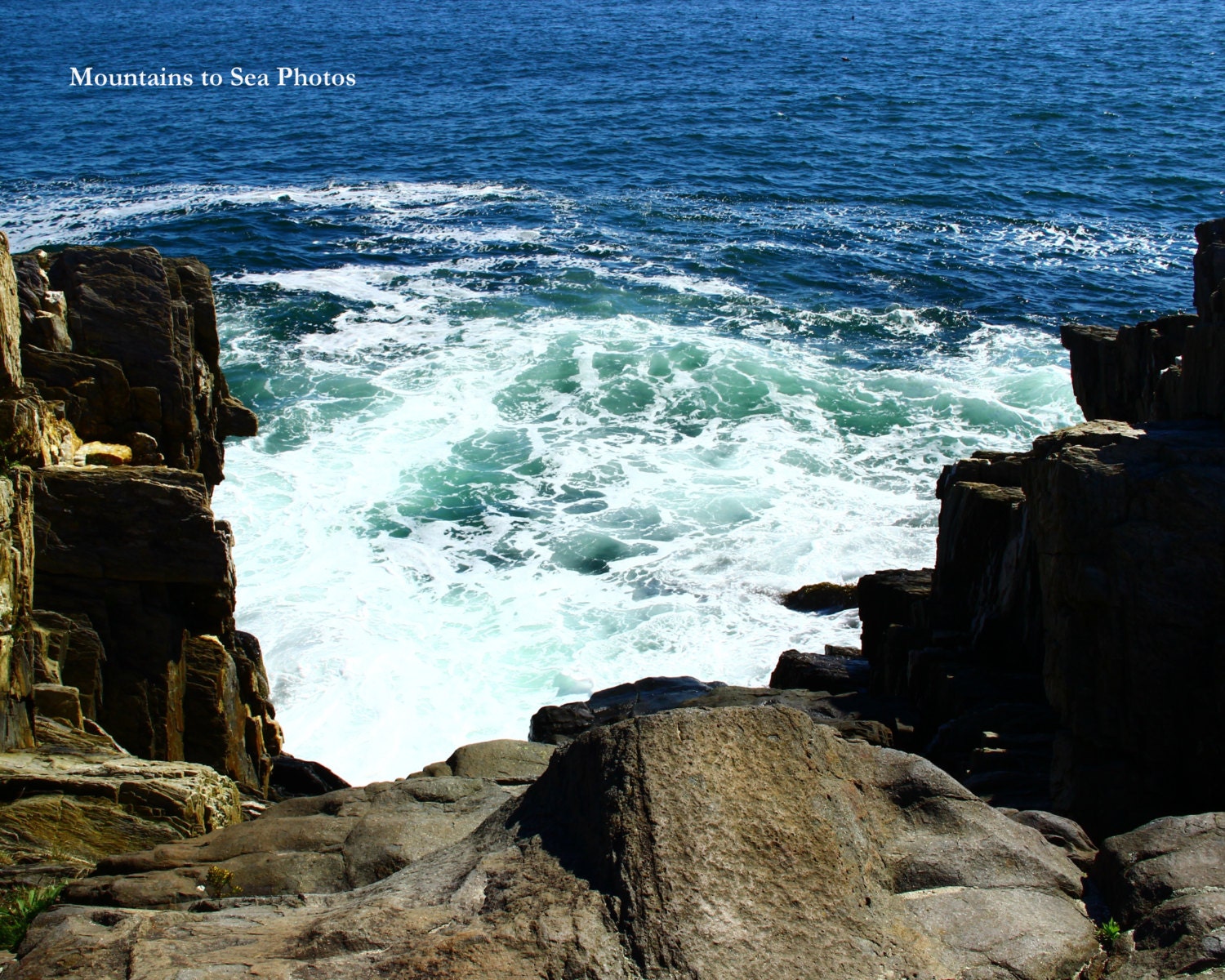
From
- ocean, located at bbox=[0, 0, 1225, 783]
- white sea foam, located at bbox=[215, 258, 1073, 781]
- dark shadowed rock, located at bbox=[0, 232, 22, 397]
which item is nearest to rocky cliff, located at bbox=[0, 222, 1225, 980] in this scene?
dark shadowed rock, located at bbox=[0, 232, 22, 397]

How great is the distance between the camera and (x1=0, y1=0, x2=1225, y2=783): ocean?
64.4ft

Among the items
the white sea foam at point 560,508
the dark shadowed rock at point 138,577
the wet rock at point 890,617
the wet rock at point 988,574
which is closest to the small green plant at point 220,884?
the dark shadowed rock at point 138,577

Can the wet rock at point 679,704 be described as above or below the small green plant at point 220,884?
below

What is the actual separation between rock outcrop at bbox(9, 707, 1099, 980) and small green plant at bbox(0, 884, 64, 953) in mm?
586

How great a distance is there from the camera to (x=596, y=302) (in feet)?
110

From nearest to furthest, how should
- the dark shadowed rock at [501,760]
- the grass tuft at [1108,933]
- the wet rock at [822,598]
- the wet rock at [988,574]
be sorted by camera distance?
1. the grass tuft at [1108,933]
2. the dark shadowed rock at [501,760]
3. the wet rock at [988,574]
4. the wet rock at [822,598]

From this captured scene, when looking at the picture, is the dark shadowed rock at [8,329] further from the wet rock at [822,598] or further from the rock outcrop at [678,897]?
the wet rock at [822,598]

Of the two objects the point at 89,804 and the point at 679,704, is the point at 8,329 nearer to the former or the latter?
the point at 89,804

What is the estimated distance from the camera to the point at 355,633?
18.8 metres

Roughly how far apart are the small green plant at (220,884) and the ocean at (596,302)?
763 cm

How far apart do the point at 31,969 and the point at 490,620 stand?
538 inches

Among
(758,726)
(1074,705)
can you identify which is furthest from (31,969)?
(1074,705)

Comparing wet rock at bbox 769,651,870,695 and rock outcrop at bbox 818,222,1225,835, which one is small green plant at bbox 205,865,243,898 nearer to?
rock outcrop at bbox 818,222,1225,835

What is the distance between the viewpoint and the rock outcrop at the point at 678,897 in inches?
224
